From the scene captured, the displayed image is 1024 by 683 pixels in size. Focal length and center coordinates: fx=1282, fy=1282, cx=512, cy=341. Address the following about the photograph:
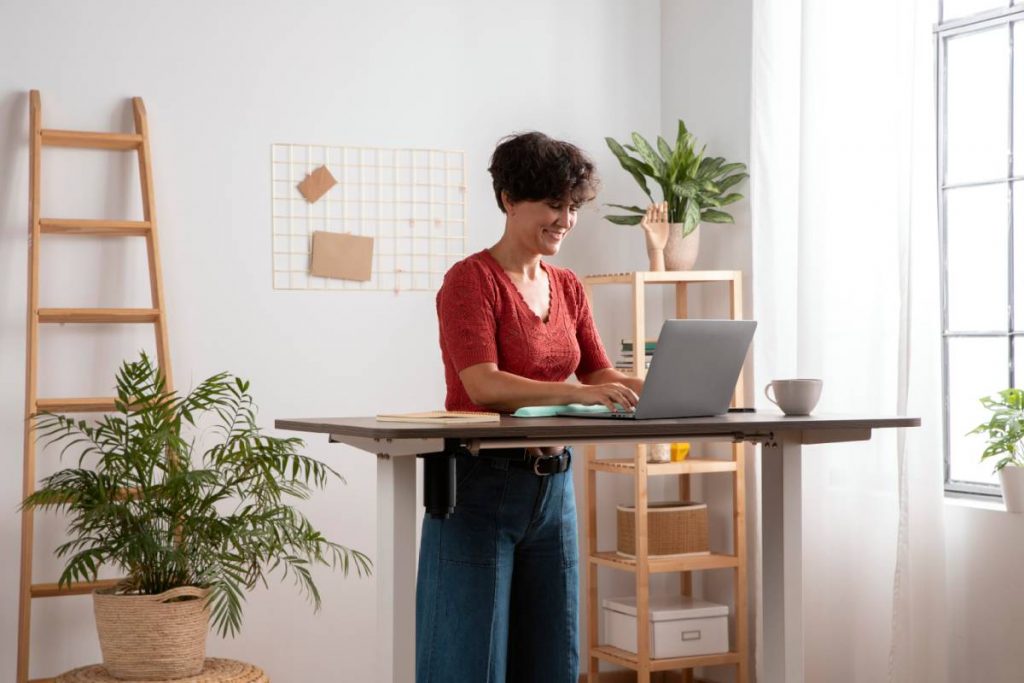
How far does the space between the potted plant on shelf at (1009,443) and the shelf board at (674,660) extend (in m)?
1.11

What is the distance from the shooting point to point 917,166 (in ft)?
11.4

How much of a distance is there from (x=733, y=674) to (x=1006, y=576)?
1174 millimetres

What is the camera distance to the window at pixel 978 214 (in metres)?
3.58

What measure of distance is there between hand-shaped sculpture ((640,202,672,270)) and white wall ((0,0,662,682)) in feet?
1.27

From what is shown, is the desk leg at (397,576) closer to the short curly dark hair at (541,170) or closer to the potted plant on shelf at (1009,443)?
the short curly dark hair at (541,170)


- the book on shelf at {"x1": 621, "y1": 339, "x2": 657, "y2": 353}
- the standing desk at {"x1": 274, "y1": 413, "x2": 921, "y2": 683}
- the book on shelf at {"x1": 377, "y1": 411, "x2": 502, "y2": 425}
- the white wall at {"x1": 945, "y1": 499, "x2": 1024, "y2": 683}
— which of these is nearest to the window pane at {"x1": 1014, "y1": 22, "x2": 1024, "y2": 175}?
the white wall at {"x1": 945, "y1": 499, "x2": 1024, "y2": 683}

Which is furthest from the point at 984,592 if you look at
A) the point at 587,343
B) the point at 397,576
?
the point at 397,576

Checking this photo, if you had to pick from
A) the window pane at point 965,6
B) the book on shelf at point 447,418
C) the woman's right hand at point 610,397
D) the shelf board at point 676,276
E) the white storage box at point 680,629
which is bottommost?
the white storage box at point 680,629

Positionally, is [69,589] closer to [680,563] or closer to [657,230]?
[680,563]

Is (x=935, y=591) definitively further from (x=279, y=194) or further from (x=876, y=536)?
(x=279, y=194)

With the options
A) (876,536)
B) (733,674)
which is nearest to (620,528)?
(733,674)

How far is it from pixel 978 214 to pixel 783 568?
1555 mm

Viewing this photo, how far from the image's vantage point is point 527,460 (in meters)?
2.39

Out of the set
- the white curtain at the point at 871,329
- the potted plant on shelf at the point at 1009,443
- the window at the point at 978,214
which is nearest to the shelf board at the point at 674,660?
the white curtain at the point at 871,329
